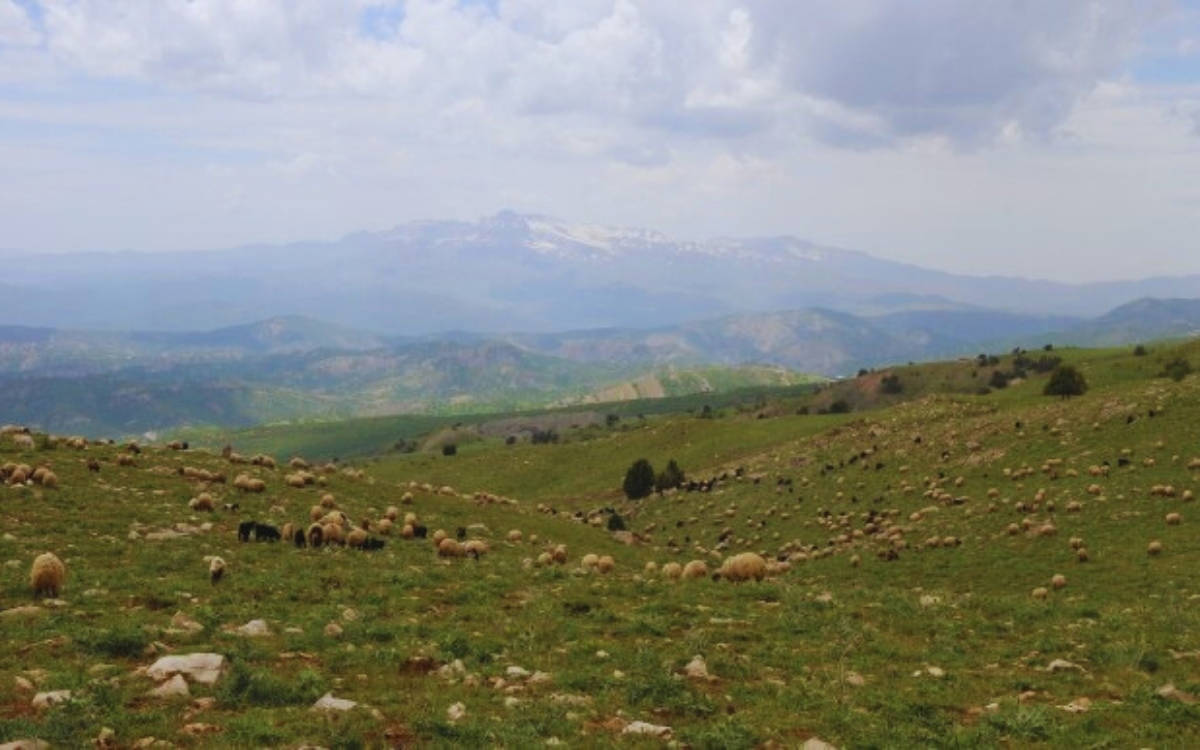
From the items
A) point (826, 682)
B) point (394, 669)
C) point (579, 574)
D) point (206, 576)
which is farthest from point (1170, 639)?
point (206, 576)

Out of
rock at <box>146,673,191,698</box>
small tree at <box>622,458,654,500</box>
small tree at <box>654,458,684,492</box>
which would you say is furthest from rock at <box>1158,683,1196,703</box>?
small tree at <box>622,458,654,500</box>

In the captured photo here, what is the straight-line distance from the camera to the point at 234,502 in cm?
3166

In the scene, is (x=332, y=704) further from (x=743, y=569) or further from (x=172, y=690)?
(x=743, y=569)

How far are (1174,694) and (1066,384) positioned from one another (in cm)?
7144

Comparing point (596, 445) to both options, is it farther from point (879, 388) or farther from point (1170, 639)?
point (1170, 639)

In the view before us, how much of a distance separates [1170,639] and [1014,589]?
14.3 meters

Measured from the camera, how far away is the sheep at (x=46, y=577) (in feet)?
56.0

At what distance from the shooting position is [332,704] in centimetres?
1211

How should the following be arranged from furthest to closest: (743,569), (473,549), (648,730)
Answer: (473,549) → (743,569) → (648,730)

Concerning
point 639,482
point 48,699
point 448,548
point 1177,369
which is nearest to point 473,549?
point 448,548

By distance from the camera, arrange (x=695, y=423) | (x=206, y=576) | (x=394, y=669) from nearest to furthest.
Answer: (x=394, y=669) → (x=206, y=576) → (x=695, y=423)

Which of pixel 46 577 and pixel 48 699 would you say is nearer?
pixel 48 699

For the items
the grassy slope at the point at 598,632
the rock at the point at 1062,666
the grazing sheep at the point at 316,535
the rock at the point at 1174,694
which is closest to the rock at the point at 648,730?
the grassy slope at the point at 598,632

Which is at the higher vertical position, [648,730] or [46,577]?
[46,577]
